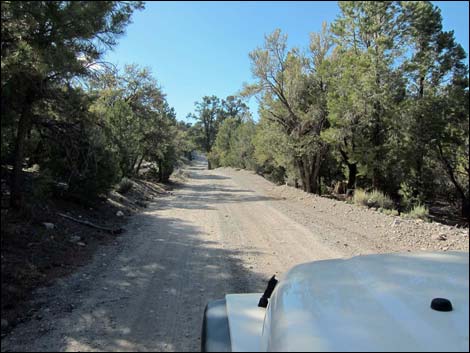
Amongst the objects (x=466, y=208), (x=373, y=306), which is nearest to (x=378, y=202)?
(x=466, y=208)

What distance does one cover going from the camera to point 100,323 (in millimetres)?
3994

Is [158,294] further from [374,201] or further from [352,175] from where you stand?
[352,175]

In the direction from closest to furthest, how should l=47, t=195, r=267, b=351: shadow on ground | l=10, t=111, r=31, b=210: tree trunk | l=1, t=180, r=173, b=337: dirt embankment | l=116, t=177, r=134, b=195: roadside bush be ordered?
l=47, t=195, r=267, b=351: shadow on ground < l=1, t=180, r=173, b=337: dirt embankment < l=10, t=111, r=31, b=210: tree trunk < l=116, t=177, r=134, b=195: roadside bush

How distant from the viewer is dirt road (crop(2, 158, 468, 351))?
12.2 ft

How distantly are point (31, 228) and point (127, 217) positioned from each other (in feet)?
15.4

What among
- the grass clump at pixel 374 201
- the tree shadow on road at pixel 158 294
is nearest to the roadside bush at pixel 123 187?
the tree shadow on road at pixel 158 294

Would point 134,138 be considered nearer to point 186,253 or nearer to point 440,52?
point 186,253

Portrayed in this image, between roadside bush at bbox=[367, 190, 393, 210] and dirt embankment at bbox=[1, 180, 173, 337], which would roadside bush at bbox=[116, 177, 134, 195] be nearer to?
dirt embankment at bbox=[1, 180, 173, 337]

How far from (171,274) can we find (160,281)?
0.40 meters

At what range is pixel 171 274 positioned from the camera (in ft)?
19.6

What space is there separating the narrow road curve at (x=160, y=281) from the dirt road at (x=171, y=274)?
0.01m

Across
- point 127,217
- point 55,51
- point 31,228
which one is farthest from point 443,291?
point 127,217

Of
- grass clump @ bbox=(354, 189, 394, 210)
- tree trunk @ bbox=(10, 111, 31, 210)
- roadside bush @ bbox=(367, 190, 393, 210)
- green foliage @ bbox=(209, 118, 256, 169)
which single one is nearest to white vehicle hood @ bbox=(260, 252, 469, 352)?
tree trunk @ bbox=(10, 111, 31, 210)

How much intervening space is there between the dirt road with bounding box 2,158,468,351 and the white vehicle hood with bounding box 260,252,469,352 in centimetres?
184
